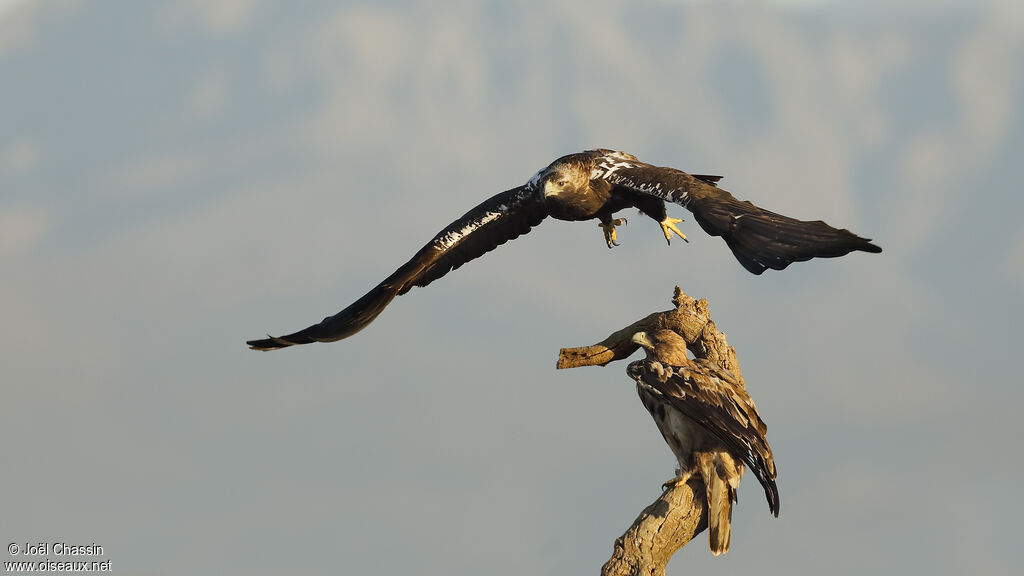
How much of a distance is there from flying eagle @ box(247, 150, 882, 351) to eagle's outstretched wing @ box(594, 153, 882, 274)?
0.5 inches

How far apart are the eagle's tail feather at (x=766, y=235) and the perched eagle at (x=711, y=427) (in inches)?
48.6

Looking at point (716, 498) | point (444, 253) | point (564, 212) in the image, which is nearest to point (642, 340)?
point (716, 498)

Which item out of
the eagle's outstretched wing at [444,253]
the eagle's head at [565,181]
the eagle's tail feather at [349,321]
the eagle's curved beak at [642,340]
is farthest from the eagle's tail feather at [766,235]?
the eagle's tail feather at [349,321]

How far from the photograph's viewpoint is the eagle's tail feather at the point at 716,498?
13523mm

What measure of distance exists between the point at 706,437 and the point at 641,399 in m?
0.83

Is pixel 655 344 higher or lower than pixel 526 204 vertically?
lower

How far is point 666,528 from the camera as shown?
13.6 m

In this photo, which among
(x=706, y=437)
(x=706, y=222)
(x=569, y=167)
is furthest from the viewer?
(x=569, y=167)

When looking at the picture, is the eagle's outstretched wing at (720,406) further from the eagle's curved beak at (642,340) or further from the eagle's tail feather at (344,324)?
the eagle's tail feather at (344,324)

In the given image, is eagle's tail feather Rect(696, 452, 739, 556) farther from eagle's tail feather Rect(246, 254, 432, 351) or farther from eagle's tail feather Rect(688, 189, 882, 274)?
eagle's tail feather Rect(246, 254, 432, 351)

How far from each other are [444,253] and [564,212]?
1.71 meters

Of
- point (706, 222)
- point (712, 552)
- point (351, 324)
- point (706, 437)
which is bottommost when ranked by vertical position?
point (712, 552)

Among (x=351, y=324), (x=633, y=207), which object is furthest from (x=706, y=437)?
(x=351, y=324)

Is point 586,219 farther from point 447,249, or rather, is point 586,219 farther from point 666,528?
point 666,528
